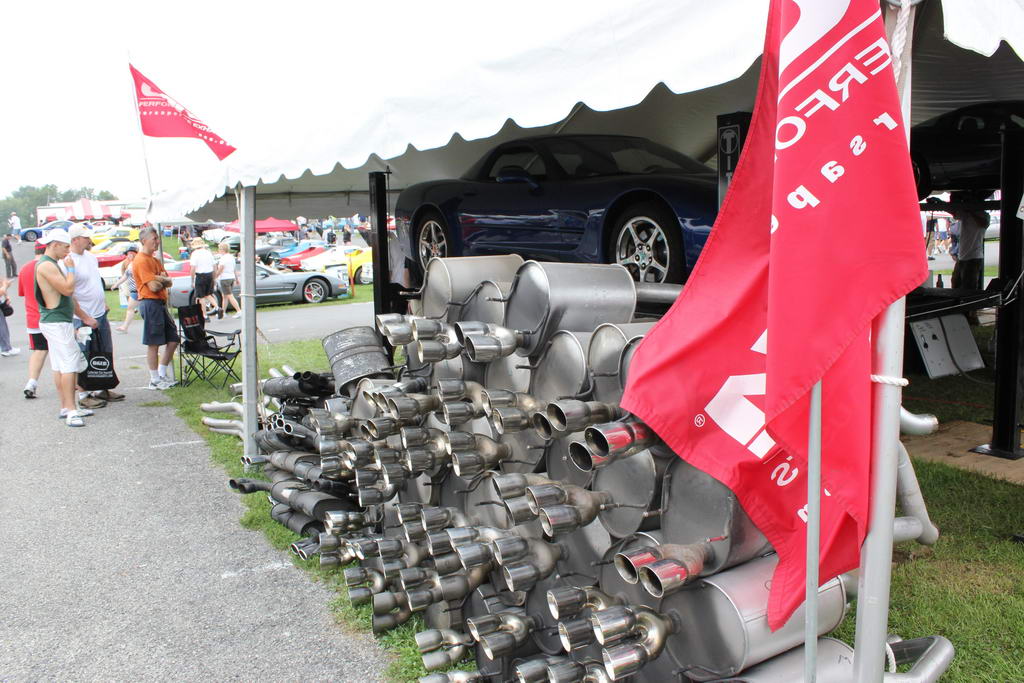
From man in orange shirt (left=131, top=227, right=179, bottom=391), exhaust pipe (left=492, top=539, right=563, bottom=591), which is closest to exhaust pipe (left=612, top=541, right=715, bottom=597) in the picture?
exhaust pipe (left=492, top=539, right=563, bottom=591)

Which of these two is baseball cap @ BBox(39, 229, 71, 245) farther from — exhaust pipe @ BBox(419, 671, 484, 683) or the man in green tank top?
exhaust pipe @ BBox(419, 671, 484, 683)

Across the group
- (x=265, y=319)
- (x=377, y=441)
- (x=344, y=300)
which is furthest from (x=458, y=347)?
(x=344, y=300)

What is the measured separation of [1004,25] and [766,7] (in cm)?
60

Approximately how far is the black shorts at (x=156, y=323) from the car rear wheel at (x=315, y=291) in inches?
493

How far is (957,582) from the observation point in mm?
3811

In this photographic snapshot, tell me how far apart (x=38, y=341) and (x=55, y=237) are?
1.51 m

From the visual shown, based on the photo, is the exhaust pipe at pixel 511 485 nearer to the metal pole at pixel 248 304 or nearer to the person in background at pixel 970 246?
the metal pole at pixel 248 304

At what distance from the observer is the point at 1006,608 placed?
3.52m

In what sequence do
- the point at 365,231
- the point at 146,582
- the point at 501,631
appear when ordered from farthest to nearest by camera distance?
the point at 365,231 → the point at 146,582 → the point at 501,631

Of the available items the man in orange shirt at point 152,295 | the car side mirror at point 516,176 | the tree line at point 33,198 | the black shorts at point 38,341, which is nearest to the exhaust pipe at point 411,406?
the car side mirror at point 516,176

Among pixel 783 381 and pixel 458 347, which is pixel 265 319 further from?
pixel 783 381

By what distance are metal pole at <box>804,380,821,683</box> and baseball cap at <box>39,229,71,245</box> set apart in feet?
27.1

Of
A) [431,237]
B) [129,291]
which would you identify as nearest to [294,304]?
[129,291]

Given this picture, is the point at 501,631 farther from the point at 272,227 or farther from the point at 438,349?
the point at 272,227
